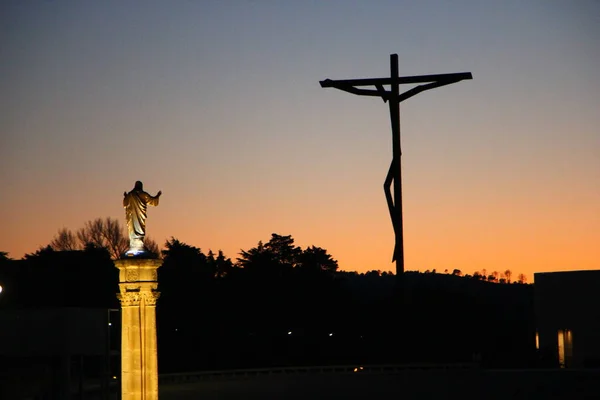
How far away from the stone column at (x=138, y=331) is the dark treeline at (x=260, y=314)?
37648 millimetres

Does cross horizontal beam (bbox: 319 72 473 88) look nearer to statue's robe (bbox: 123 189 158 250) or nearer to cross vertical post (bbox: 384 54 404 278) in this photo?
cross vertical post (bbox: 384 54 404 278)

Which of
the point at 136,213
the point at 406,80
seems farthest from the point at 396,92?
the point at 136,213

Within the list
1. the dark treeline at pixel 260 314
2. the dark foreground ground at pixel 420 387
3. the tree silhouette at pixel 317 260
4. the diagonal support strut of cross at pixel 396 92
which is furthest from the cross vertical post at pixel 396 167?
the tree silhouette at pixel 317 260

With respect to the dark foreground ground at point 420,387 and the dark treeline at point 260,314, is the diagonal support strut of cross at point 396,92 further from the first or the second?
the dark treeline at point 260,314

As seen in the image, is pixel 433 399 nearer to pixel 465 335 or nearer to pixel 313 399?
pixel 313 399

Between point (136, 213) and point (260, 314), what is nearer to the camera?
point (136, 213)

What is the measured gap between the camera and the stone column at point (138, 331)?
2833 cm

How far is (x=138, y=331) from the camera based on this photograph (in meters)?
28.5

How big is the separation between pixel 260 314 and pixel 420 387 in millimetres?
33127

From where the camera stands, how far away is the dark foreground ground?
4897 cm

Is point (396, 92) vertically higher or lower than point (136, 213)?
higher

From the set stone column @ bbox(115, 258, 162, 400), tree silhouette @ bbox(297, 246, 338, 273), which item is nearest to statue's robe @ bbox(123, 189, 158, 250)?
stone column @ bbox(115, 258, 162, 400)

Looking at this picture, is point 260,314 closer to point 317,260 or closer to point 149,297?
point 317,260

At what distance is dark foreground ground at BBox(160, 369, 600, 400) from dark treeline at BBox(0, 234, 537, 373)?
6.87m
